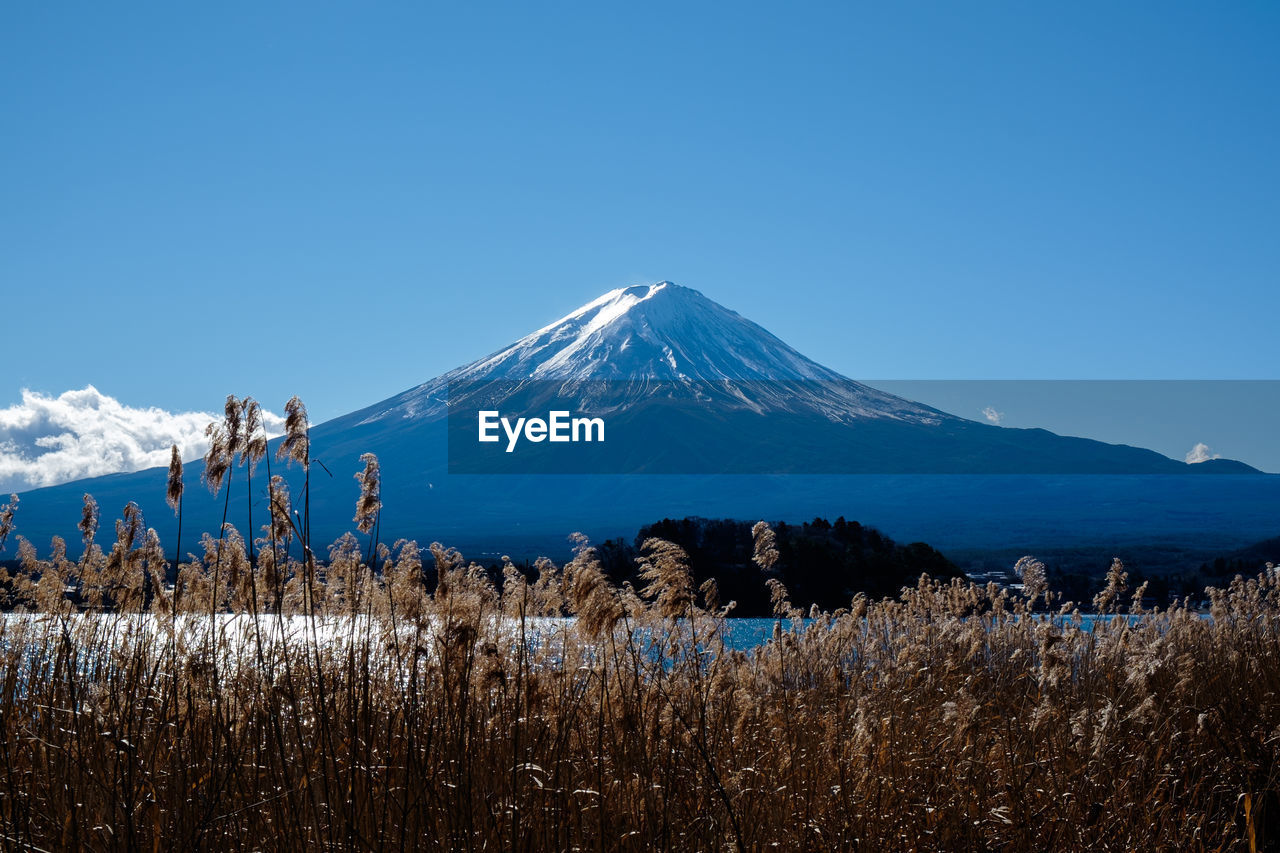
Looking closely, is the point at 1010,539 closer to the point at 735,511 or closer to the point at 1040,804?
the point at 735,511

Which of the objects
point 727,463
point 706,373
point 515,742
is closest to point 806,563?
point 515,742

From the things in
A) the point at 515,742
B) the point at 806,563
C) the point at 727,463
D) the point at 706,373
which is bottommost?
the point at 806,563

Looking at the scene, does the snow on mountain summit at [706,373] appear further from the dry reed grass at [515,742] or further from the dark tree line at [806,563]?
the dry reed grass at [515,742]

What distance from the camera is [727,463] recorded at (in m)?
176

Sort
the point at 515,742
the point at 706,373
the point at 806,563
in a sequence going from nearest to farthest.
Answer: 1. the point at 515,742
2. the point at 806,563
3. the point at 706,373

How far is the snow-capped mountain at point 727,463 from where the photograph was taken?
157m

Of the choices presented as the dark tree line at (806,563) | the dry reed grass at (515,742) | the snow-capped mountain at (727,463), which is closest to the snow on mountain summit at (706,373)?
the snow-capped mountain at (727,463)

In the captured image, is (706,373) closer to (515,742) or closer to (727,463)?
(727,463)

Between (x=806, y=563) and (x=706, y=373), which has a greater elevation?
(x=706, y=373)

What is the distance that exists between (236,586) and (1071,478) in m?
202

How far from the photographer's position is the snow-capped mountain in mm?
157375

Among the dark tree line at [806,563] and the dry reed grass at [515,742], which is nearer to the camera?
the dry reed grass at [515,742]

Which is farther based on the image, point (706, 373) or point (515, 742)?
point (706, 373)

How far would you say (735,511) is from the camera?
16275cm
